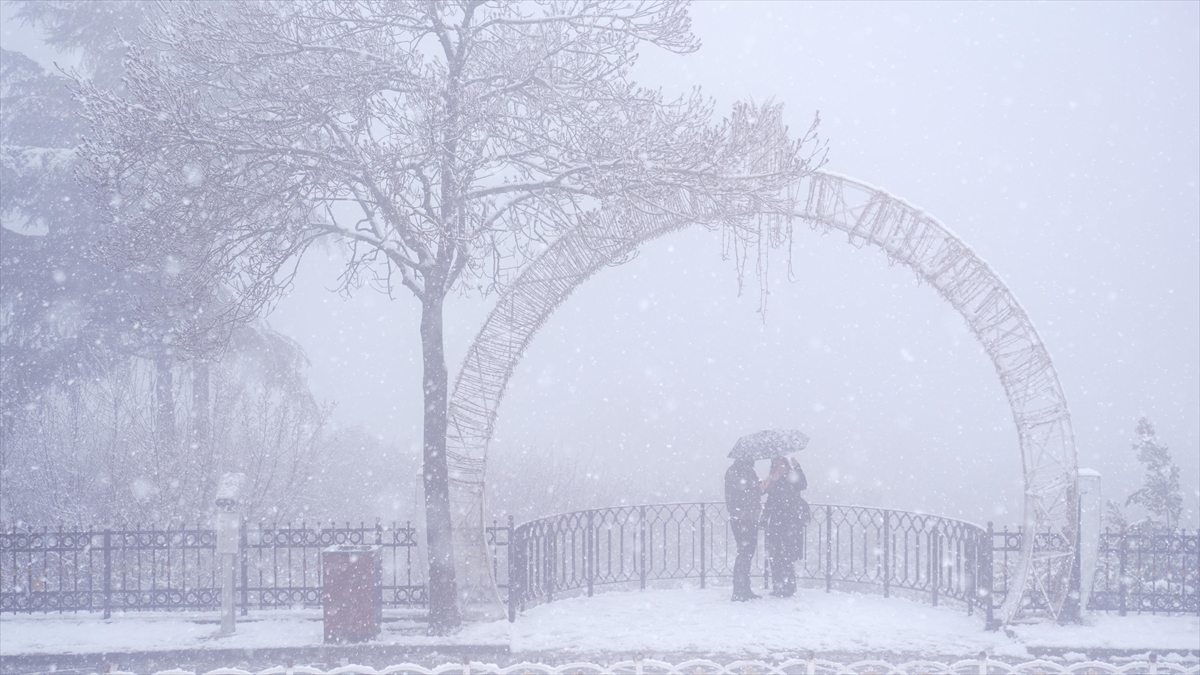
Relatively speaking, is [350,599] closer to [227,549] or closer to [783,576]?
[227,549]

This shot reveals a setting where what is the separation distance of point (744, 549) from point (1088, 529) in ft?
13.8

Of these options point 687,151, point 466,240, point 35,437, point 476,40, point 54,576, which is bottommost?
point 54,576

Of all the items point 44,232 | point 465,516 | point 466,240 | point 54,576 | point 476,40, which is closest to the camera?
point 466,240

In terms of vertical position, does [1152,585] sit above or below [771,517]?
below

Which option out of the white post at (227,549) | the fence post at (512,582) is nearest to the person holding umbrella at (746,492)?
the fence post at (512,582)

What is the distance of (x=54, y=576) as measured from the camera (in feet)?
47.9

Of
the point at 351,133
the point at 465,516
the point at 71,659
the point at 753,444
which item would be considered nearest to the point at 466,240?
the point at 351,133

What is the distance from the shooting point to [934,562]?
36.4 feet

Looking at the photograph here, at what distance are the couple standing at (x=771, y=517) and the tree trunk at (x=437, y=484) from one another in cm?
372

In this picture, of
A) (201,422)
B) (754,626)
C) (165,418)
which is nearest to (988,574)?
(754,626)

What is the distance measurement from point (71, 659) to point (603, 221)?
7752mm

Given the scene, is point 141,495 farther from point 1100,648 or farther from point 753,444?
point 1100,648

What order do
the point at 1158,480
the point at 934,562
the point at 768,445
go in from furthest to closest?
the point at 1158,480, the point at 934,562, the point at 768,445

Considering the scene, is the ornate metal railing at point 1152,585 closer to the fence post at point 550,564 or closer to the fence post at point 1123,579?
the fence post at point 1123,579
